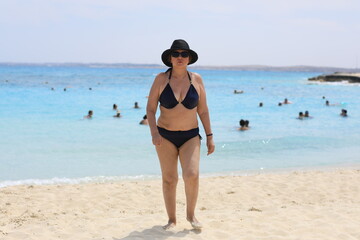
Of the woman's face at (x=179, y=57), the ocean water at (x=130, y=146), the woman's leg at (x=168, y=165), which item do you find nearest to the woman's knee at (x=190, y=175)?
the woman's leg at (x=168, y=165)

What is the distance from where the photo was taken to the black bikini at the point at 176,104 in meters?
4.79

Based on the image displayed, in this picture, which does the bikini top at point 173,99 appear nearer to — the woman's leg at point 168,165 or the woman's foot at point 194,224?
the woman's leg at point 168,165

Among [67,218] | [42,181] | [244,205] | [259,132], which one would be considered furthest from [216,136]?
[67,218]

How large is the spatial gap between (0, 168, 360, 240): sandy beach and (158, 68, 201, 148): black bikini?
104 centimetres

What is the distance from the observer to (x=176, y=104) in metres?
4.80

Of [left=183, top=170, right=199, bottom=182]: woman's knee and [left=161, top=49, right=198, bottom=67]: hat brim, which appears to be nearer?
[left=183, top=170, right=199, bottom=182]: woman's knee

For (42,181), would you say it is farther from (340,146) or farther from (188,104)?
(340,146)

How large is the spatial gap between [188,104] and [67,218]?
8.20 ft

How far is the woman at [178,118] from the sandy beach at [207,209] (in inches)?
29.0

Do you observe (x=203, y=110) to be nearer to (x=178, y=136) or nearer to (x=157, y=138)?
(x=178, y=136)

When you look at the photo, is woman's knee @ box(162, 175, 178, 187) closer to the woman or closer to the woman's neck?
the woman

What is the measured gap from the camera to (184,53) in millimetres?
4797

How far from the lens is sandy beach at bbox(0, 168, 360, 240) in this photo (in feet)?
16.5

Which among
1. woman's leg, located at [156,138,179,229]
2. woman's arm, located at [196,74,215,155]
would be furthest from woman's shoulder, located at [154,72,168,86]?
woman's leg, located at [156,138,179,229]
